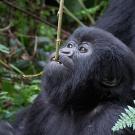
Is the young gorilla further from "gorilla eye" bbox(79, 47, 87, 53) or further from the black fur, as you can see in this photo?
the black fur

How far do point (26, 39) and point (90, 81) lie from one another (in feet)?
6.84

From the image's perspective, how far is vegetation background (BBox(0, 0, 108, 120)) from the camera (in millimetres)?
4762

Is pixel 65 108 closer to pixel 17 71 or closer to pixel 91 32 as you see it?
pixel 91 32

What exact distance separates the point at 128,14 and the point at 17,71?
91 cm

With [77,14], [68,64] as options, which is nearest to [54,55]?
[68,64]

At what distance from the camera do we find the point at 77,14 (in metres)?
6.46

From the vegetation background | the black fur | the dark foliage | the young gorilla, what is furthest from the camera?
the black fur

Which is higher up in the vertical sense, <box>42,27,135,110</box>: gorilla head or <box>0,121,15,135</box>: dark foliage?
<box>42,27,135,110</box>: gorilla head

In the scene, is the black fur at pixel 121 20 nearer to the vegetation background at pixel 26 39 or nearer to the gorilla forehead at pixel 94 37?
the vegetation background at pixel 26 39

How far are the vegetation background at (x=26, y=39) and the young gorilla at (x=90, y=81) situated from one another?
69cm

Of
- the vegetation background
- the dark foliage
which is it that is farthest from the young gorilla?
the vegetation background

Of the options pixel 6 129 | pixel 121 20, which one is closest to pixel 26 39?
pixel 121 20

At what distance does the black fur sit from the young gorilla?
1.03 m

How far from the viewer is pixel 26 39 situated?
19.5 feet
